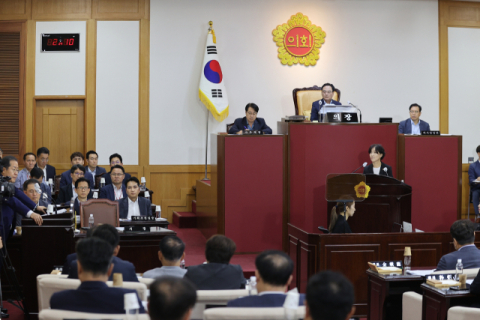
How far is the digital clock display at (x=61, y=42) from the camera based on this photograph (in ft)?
30.6

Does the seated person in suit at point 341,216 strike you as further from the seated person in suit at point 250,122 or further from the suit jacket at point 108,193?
the suit jacket at point 108,193

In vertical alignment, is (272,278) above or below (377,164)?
below

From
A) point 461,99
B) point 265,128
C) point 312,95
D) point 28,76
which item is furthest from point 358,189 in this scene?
point 28,76

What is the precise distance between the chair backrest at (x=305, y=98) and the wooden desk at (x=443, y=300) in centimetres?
517

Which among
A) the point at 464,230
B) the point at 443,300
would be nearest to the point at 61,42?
the point at 464,230

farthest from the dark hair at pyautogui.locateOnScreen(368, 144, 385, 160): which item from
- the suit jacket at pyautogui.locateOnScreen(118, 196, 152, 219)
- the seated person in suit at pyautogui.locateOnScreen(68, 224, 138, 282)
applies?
the seated person in suit at pyautogui.locateOnScreen(68, 224, 138, 282)

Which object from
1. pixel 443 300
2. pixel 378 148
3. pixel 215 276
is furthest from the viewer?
pixel 378 148

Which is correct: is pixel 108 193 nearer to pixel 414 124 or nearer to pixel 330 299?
pixel 414 124

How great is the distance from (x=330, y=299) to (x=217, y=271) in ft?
4.34

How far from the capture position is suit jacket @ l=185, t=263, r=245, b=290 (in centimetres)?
324

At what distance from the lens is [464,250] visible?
4.30 meters

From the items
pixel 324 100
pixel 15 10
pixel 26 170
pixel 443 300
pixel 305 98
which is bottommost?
pixel 443 300

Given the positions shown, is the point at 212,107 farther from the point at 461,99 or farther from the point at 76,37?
the point at 461,99

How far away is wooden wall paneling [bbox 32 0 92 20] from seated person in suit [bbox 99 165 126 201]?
11.7 ft
